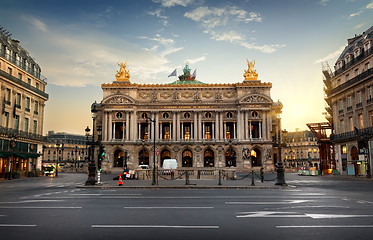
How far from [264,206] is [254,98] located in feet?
219

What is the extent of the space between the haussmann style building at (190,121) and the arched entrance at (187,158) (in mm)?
249

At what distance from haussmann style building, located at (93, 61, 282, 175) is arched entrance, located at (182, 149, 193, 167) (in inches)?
9.8

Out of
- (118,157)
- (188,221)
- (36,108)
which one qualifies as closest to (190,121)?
(118,157)

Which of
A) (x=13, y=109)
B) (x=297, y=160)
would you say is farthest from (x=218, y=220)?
(x=297, y=160)

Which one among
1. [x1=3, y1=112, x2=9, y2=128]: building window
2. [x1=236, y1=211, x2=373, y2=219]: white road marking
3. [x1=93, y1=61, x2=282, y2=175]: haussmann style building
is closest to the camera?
[x1=236, y1=211, x2=373, y2=219]: white road marking

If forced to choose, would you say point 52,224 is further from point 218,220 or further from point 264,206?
point 264,206

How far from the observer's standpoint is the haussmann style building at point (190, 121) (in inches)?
3034

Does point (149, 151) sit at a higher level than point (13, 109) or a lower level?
lower

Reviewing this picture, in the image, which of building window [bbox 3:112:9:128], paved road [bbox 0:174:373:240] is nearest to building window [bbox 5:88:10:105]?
building window [bbox 3:112:9:128]

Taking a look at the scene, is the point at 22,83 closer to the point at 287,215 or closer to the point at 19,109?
the point at 19,109

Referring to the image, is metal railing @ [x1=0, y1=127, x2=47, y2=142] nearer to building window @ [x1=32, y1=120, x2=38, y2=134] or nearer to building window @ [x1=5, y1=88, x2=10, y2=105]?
building window @ [x1=32, y1=120, x2=38, y2=134]

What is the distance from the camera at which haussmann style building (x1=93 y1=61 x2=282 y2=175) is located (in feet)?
253

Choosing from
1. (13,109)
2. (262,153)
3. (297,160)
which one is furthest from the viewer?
(297,160)

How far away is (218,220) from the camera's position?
34.1ft
